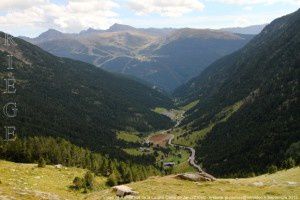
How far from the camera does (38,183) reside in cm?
9762

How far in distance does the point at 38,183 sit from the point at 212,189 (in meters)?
44.0

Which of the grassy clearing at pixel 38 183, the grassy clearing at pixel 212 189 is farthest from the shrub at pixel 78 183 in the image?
Result: the grassy clearing at pixel 212 189

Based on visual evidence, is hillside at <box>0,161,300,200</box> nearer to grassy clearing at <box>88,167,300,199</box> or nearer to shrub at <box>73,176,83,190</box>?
grassy clearing at <box>88,167,300,199</box>

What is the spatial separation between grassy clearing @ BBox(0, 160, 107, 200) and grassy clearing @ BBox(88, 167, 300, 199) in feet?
35.0

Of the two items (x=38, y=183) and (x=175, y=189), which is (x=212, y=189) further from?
(x=38, y=183)

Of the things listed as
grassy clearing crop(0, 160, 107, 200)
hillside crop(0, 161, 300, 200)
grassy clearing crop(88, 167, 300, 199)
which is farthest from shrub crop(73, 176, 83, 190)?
grassy clearing crop(88, 167, 300, 199)

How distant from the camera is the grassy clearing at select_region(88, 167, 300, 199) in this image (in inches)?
2611

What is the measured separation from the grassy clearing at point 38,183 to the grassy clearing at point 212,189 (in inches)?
420

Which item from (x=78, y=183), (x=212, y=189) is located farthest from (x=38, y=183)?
(x=212, y=189)

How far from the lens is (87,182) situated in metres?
108

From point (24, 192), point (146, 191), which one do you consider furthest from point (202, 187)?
point (24, 192)

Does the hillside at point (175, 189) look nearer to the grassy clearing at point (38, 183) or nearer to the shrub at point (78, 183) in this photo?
the grassy clearing at point (38, 183)

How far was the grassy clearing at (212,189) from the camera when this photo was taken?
66312 mm

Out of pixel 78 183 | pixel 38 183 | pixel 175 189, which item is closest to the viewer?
pixel 175 189
